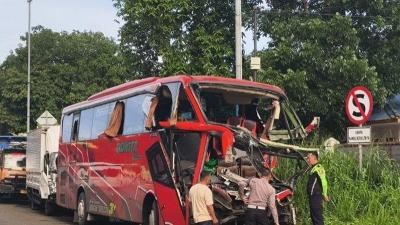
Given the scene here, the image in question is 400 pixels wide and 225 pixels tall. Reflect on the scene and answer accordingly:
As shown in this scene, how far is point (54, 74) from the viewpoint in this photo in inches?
1827

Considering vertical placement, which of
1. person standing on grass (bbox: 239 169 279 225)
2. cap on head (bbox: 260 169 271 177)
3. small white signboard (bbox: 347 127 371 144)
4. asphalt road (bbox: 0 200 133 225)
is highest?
small white signboard (bbox: 347 127 371 144)

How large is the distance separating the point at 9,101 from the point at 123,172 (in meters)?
34.5

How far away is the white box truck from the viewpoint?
20875 millimetres

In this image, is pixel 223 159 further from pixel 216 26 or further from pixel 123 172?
pixel 216 26

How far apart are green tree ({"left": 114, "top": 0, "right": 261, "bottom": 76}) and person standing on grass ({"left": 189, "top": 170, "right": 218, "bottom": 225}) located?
33.3ft

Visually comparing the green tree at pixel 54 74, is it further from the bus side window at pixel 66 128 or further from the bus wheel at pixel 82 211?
the bus wheel at pixel 82 211

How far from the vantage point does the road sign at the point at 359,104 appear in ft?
39.9

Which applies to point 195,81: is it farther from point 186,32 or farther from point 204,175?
point 186,32

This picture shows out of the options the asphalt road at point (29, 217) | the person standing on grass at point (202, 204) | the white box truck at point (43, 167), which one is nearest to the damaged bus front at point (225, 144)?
the person standing on grass at point (202, 204)

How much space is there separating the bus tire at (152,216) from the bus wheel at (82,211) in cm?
451

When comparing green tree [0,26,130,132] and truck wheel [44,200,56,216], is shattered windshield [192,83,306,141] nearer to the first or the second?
truck wheel [44,200,56,216]

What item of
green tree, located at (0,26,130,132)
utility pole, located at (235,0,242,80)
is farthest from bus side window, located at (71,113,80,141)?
green tree, located at (0,26,130,132)

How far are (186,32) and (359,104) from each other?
9.61 meters

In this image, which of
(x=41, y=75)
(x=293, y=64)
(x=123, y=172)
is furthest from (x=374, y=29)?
(x=41, y=75)
